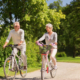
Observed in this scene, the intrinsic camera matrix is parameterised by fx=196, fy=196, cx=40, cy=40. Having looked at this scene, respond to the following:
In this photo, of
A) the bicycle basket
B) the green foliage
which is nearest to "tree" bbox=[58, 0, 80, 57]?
the green foliage

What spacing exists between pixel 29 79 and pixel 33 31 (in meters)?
19.4

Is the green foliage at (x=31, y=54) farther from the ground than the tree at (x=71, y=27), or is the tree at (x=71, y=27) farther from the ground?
the tree at (x=71, y=27)

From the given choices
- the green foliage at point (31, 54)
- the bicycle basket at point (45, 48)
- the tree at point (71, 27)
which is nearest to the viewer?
the bicycle basket at point (45, 48)

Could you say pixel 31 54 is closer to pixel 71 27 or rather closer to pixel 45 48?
pixel 45 48

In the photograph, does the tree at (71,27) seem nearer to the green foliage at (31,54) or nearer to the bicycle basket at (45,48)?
the green foliage at (31,54)

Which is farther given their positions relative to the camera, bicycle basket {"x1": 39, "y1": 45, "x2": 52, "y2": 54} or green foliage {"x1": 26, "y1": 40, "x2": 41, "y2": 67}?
green foliage {"x1": 26, "y1": 40, "x2": 41, "y2": 67}

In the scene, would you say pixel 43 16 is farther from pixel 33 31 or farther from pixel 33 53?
pixel 33 53

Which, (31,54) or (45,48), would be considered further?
(31,54)

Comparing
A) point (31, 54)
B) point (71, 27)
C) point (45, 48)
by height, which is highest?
point (71, 27)

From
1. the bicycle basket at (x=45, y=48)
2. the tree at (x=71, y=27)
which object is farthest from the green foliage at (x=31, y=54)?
the tree at (x=71, y=27)

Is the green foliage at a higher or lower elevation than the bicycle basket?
→ lower

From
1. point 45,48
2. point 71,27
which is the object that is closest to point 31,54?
point 45,48

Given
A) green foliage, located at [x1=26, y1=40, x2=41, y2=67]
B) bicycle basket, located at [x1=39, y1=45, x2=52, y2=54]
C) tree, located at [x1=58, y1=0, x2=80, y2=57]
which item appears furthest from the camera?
tree, located at [x1=58, y1=0, x2=80, y2=57]

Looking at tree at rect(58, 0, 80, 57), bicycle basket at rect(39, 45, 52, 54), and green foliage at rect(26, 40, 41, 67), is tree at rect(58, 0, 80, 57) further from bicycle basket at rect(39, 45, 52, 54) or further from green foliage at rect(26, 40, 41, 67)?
bicycle basket at rect(39, 45, 52, 54)
